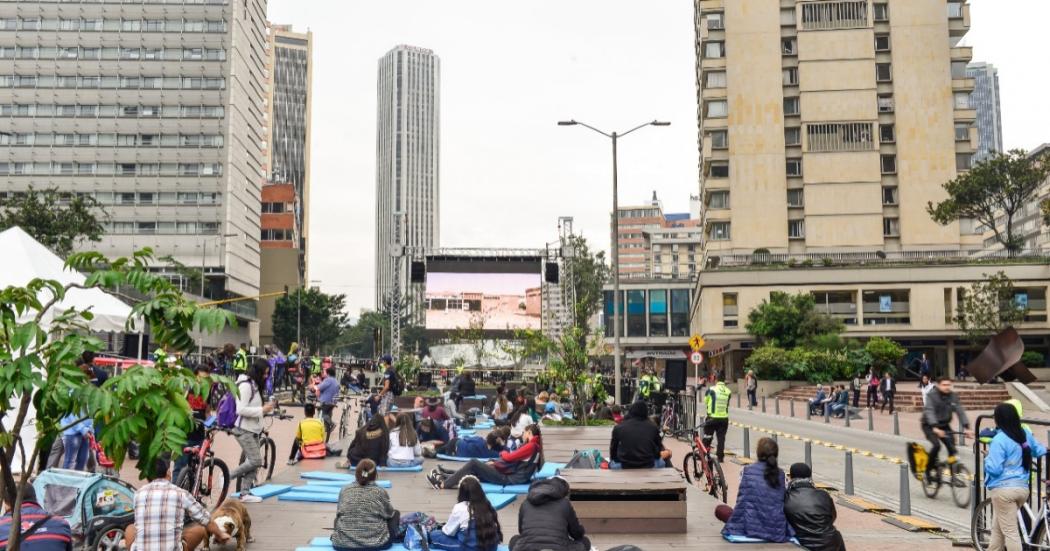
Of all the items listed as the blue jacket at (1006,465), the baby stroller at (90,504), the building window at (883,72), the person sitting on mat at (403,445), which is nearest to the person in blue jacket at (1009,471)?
the blue jacket at (1006,465)

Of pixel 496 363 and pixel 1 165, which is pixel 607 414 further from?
pixel 1 165

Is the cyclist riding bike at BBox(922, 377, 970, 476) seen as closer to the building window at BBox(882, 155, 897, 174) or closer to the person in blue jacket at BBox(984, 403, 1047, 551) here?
the person in blue jacket at BBox(984, 403, 1047, 551)

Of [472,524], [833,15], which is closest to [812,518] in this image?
[472,524]

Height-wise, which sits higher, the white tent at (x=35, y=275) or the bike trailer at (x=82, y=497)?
the white tent at (x=35, y=275)

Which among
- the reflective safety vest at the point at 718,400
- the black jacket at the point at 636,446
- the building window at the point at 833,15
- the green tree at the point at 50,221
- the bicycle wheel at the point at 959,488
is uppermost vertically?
the building window at the point at 833,15

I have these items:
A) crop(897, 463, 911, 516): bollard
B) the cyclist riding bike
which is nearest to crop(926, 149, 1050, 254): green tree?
the cyclist riding bike

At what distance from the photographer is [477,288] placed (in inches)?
2167

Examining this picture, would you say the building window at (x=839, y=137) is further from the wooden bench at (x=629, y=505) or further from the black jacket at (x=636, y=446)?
the wooden bench at (x=629, y=505)

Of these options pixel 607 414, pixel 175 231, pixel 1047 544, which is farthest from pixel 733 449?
pixel 175 231

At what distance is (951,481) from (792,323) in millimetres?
40371

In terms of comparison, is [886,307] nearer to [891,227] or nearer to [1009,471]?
[891,227]

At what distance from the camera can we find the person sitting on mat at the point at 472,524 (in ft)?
30.4

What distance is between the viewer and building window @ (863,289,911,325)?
59469 millimetres

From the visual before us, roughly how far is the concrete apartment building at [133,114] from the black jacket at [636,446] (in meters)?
79.3
